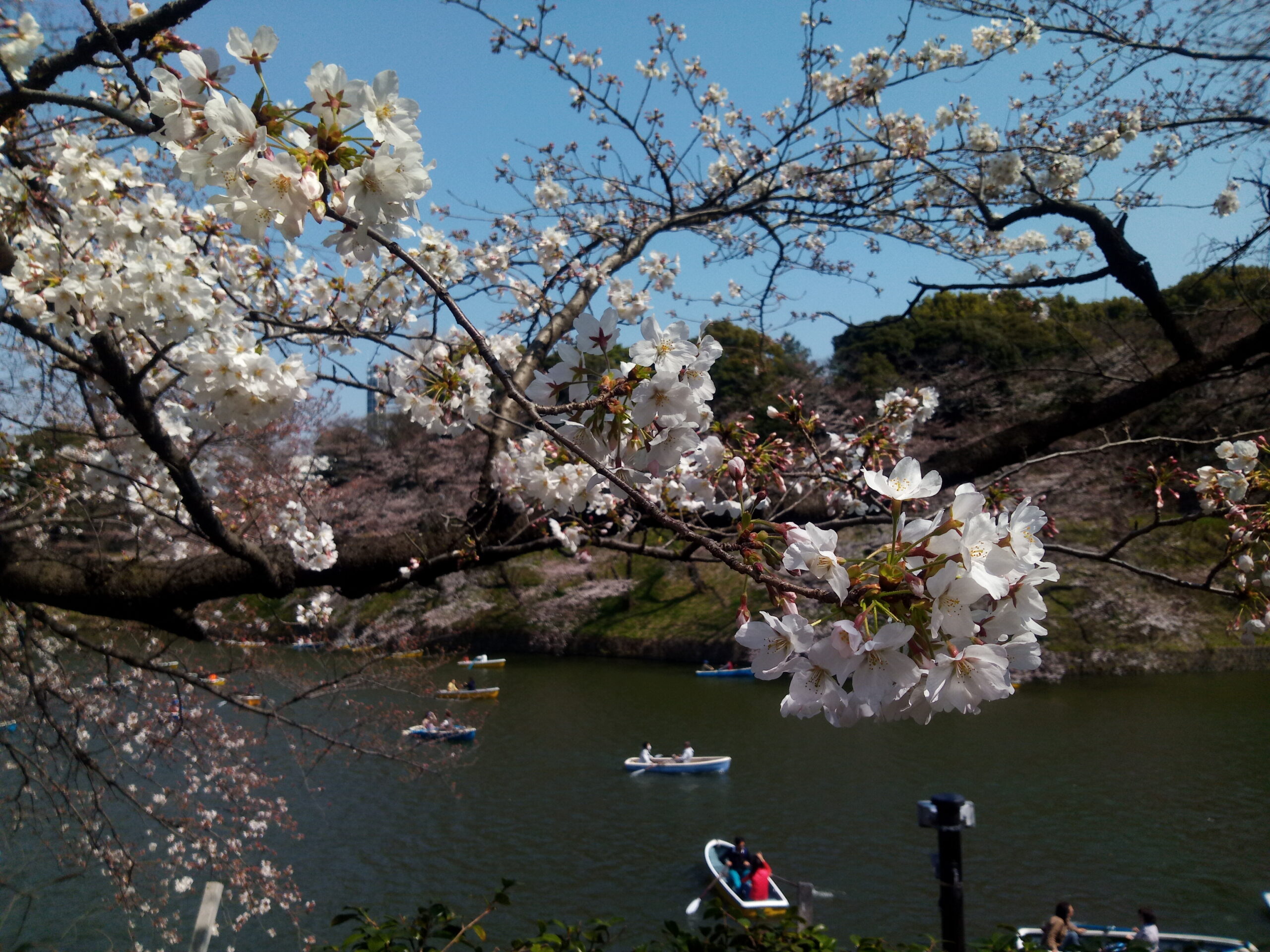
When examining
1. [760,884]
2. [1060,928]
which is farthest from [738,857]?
[1060,928]

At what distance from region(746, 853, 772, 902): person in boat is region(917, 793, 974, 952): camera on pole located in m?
3.64

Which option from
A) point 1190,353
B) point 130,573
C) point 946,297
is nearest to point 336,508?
point 130,573

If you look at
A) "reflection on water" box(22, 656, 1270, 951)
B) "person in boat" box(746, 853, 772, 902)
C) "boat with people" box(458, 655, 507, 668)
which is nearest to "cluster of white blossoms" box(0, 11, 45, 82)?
"reflection on water" box(22, 656, 1270, 951)

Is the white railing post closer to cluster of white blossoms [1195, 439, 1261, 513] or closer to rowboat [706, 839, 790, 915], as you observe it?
rowboat [706, 839, 790, 915]

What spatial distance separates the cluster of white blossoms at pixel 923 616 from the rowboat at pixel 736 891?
6235 mm

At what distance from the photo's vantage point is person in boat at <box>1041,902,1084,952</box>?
548 centimetres

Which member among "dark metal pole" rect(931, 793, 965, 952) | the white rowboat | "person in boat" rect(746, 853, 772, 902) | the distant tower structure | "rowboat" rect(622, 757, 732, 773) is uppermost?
the distant tower structure

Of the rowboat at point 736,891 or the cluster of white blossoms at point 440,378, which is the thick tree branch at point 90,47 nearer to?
the cluster of white blossoms at point 440,378

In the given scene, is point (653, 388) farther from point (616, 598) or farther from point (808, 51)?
point (616, 598)

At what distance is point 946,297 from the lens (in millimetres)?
22516

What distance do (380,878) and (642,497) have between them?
8658 mm

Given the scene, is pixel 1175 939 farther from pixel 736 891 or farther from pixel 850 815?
pixel 850 815

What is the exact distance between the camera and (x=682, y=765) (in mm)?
10805

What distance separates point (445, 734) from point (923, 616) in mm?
11607
